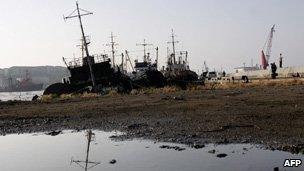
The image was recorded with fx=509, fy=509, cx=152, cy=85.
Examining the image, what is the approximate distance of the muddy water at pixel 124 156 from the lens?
1176 cm

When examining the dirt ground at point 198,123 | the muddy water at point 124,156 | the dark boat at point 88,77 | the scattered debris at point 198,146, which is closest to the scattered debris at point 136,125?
the dirt ground at point 198,123

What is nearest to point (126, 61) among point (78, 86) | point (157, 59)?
point (157, 59)


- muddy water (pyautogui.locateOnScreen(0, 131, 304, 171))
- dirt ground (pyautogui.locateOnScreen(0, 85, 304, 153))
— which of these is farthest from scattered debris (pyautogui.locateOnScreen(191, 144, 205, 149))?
dirt ground (pyautogui.locateOnScreen(0, 85, 304, 153))

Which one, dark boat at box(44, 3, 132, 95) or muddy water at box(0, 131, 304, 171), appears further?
dark boat at box(44, 3, 132, 95)

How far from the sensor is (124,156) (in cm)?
1384

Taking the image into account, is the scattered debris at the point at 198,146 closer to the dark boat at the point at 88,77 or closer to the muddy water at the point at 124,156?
the muddy water at the point at 124,156

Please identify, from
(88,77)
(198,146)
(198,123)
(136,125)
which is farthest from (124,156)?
(88,77)

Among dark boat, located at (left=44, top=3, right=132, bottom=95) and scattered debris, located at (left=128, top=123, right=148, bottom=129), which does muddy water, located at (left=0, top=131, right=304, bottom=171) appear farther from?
dark boat, located at (left=44, top=3, right=132, bottom=95)

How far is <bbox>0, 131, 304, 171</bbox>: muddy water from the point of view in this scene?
1176cm

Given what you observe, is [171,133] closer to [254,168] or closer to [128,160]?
[128,160]

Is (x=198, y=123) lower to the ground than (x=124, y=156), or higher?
higher

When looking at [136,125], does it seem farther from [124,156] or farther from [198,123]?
[124,156]

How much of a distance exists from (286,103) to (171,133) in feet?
29.4

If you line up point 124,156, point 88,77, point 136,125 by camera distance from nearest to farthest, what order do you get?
point 124,156 < point 136,125 < point 88,77
